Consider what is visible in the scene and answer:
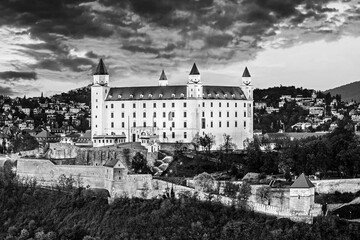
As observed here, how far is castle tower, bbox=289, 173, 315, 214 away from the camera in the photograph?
36.0m

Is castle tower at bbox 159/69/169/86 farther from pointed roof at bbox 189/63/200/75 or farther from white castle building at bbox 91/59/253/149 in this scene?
pointed roof at bbox 189/63/200/75

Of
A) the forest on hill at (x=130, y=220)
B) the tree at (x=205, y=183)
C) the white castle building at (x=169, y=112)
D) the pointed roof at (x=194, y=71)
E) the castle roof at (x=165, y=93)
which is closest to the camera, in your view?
the forest on hill at (x=130, y=220)

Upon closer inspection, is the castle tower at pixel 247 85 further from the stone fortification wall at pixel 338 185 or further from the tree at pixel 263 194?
the tree at pixel 263 194

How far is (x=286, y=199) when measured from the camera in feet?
123

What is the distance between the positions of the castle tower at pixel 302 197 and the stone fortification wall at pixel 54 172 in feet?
48.6

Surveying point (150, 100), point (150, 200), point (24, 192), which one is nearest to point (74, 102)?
point (150, 100)

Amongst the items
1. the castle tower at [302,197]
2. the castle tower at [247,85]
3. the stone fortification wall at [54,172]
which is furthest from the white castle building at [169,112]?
the castle tower at [302,197]

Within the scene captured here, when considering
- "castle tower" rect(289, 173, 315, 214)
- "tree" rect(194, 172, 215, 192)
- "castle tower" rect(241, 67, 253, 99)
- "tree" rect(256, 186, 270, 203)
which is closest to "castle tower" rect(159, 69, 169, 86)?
"castle tower" rect(241, 67, 253, 99)

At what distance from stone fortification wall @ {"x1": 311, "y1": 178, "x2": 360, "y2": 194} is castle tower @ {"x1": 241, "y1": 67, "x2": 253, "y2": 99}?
22.6 m

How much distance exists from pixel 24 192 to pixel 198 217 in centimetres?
1651

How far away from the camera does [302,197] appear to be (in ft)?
118

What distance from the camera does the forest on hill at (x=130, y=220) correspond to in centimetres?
3488

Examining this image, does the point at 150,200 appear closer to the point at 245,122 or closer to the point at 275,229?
the point at 275,229

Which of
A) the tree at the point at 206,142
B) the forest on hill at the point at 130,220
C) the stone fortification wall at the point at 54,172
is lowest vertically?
the forest on hill at the point at 130,220
